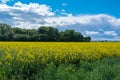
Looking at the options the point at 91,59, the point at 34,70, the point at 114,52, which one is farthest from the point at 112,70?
the point at 114,52

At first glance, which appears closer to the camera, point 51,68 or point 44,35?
point 51,68

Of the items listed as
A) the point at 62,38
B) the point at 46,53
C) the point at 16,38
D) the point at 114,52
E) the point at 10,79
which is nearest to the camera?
the point at 10,79

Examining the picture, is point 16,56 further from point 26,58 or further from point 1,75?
point 1,75

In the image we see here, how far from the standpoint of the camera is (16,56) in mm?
13328

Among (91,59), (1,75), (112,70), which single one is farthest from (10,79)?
(91,59)

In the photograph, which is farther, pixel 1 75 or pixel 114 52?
pixel 114 52

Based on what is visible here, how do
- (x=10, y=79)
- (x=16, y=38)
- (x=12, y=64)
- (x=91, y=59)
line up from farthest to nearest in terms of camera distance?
(x=16, y=38), (x=91, y=59), (x=12, y=64), (x=10, y=79)

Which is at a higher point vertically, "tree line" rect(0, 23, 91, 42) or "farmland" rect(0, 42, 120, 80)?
"tree line" rect(0, 23, 91, 42)

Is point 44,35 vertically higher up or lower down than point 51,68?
higher up

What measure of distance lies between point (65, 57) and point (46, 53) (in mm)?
1187

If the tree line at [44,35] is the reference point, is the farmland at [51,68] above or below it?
below

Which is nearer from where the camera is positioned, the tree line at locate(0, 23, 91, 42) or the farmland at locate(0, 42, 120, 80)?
the farmland at locate(0, 42, 120, 80)

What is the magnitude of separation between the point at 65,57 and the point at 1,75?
575 centimetres

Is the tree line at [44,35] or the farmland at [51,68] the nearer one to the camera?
the farmland at [51,68]
